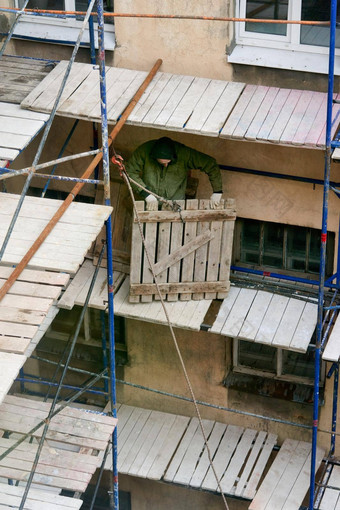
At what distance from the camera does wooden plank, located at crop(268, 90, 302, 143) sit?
10.6 meters

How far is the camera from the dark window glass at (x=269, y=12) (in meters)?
11.4

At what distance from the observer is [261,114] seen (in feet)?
35.7

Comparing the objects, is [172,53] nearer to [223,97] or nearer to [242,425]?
[223,97]

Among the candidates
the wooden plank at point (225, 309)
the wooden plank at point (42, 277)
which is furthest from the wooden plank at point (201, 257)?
the wooden plank at point (42, 277)

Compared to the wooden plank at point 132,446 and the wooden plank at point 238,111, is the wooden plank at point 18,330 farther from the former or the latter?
the wooden plank at point 132,446

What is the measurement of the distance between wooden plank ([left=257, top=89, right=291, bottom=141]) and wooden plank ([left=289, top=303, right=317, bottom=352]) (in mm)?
2071

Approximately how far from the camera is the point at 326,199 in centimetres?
1060

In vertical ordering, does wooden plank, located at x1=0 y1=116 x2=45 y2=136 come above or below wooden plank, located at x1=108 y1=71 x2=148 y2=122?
below

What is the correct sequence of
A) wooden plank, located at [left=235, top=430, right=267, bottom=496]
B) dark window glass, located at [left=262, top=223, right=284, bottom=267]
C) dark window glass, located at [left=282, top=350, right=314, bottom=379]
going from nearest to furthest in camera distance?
wooden plank, located at [left=235, top=430, right=267, bottom=496] < dark window glass, located at [left=262, top=223, right=284, bottom=267] < dark window glass, located at [left=282, top=350, right=314, bottom=379]

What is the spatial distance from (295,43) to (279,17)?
324 mm

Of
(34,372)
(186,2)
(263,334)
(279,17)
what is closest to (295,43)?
(279,17)

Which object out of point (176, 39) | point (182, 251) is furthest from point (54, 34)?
point (182, 251)

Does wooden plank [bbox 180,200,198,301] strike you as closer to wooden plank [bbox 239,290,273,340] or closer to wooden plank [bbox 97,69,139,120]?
wooden plank [bbox 239,290,273,340]

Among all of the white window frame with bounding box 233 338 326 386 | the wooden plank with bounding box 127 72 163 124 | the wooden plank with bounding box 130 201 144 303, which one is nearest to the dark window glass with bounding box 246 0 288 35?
the wooden plank with bounding box 127 72 163 124
